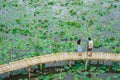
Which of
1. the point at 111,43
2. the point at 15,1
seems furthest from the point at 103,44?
the point at 15,1

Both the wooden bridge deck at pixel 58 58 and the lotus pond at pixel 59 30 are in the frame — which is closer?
the wooden bridge deck at pixel 58 58

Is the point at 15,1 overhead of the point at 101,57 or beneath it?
overhead

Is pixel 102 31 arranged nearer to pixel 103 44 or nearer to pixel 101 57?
pixel 103 44

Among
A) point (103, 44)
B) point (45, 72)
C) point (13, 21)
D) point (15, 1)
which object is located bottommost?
point (45, 72)

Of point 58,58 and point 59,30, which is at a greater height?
point 59,30

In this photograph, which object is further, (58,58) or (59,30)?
(59,30)

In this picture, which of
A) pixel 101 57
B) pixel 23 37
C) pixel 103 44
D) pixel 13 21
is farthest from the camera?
pixel 13 21

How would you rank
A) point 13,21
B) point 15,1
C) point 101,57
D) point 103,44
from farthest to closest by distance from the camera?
1. point 15,1
2. point 13,21
3. point 103,44
4. point 101,57

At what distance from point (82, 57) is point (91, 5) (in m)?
11.2

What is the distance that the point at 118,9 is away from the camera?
25.9 meters

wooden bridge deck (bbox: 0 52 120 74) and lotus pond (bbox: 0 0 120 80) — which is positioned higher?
lotus pond (bbox: 0 0 120 80)

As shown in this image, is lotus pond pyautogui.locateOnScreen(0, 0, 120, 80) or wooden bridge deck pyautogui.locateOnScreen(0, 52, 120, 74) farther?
lotus pond pyautogui.locateOnScreen(0, 0, 120, 80)

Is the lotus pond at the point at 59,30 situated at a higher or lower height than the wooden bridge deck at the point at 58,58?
higher

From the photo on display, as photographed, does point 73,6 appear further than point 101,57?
Yes
